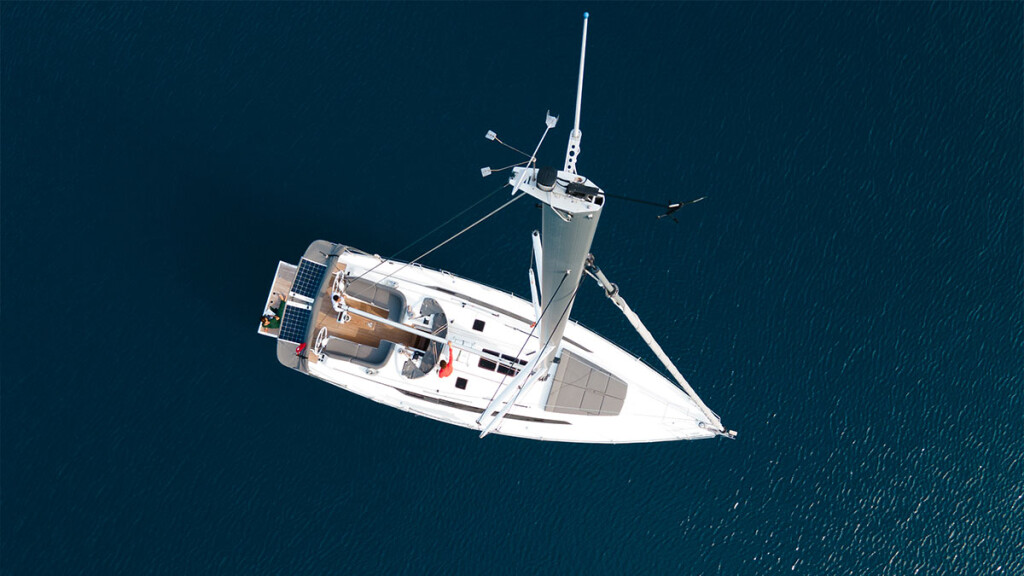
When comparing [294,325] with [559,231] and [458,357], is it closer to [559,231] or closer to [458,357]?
[458,357]

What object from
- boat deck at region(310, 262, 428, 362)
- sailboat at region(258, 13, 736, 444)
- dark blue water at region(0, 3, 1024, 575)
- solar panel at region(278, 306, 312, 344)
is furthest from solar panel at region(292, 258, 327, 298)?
dark blue water at region(0, 3, 1024, 575)

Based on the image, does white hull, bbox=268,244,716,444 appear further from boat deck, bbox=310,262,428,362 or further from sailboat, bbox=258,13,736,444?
boat deck, bbox=310,262,428,362

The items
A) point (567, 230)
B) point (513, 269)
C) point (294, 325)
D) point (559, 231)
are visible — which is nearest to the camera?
point (567, 230)

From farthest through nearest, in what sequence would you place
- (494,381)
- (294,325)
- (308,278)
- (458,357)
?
(494,381) < (458,357) < (308,278) < (294,325)

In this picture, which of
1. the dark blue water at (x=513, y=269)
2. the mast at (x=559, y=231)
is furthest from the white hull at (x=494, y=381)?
the dark blue water at (x=513, y=269)

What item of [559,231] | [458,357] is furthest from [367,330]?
[559,231]

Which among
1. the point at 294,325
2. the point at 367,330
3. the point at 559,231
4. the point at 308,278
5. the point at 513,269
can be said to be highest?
the point at 559,231

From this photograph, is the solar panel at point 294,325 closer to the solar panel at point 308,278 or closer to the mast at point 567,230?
the solar panel at point 308,278
